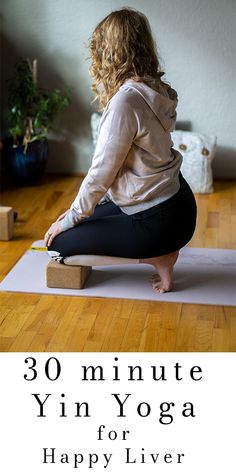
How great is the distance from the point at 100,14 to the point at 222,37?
2.19 ft

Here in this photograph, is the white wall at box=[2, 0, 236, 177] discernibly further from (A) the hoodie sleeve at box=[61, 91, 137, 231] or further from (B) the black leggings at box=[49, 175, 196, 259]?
(A) the hoodie sleeve at box=[61, 91, 137, 231]

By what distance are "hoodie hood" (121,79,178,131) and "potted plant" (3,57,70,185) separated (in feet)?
4.93

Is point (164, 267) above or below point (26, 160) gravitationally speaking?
above

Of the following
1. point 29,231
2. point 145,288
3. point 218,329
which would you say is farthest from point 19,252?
point 218,329

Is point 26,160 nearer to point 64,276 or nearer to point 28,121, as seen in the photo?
point 28,121

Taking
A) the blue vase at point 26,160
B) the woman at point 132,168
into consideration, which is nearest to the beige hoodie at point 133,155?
the woman at point 132,168

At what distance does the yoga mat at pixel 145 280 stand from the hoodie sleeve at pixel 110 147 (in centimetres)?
34

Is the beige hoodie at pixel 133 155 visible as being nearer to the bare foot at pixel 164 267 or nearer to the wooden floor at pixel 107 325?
the bare foot at pixel 164 267

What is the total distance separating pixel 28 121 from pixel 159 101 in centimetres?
166

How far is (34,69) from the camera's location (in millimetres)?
4043

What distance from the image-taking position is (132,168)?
105 inches

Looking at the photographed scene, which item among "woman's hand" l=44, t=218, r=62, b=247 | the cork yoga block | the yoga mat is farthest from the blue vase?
"woman's hand" l=44, t=218, r=62, b=247

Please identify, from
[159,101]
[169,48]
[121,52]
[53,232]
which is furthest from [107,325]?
[169,48]
